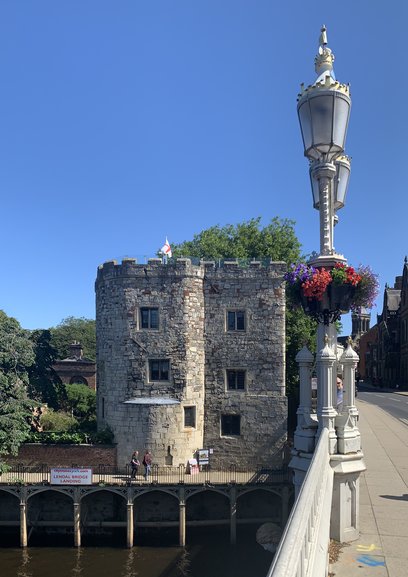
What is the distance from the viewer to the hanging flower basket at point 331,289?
9.23m

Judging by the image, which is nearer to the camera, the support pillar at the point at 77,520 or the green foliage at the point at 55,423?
the support pillar at the point at 77,520

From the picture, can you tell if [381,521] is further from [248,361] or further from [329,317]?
[248,361]

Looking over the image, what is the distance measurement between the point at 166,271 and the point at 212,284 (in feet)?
8.68

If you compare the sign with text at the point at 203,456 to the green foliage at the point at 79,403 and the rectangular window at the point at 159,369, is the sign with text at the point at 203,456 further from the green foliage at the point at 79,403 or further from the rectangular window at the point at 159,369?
the green foliage at the point at 79,403

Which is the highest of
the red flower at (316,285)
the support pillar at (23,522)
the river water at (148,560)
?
the red flower at (316,285)

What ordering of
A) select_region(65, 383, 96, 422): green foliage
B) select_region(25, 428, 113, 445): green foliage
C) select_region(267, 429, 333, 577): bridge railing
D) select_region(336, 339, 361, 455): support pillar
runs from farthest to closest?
select_region(65, 383, 96, 422): green foliage, select_region(25, 428, 113, 445): green foliage, select_region(336, 339, 361, 455): support pillar, select_region(267, 429, 333, 577): bridge railing

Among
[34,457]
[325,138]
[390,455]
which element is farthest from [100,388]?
[325,138]

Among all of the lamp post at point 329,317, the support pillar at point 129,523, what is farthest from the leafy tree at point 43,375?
the lamp post at point 329,317

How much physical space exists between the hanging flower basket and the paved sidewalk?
12.3 ft

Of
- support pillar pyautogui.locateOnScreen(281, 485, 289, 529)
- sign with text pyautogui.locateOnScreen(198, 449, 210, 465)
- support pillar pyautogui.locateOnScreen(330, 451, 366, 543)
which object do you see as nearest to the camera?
support pillar pyautogui.locateOnScreen(330, 451, 366, 543)

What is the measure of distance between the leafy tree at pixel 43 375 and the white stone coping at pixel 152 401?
787cm

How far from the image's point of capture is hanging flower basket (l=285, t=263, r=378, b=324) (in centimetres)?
923

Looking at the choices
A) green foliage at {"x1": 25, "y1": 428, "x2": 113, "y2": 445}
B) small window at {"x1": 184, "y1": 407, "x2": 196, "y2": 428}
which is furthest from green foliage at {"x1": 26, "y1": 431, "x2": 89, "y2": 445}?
small window at {"x1": 184, "y1": 407, "x2": 196, "y2": 428}

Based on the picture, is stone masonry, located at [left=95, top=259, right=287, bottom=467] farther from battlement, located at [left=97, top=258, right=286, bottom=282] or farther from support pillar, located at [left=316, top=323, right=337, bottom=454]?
support pillar, located at [left=316, top=323, right=337, bottom=454]
